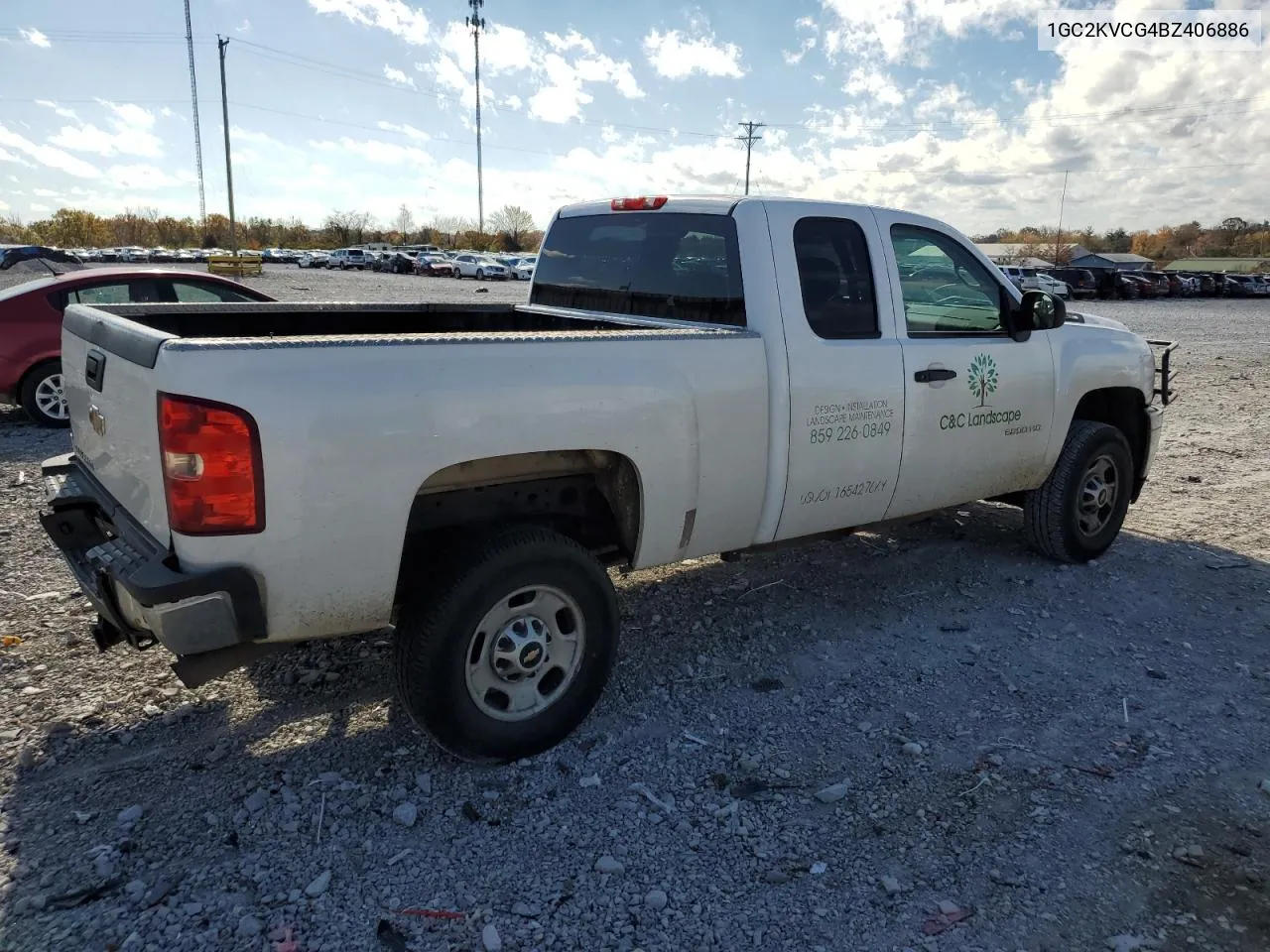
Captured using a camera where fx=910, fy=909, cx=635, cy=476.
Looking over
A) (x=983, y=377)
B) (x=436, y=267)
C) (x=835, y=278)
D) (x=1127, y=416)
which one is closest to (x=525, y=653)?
(x=835, y=278)

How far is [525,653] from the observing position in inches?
133

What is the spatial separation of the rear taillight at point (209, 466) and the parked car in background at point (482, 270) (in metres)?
49.8

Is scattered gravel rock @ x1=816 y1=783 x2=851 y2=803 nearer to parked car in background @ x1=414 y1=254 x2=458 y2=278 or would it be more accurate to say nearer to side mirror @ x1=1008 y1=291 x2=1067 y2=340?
side mirror @ x1=1008 y1=291 x2=1067 y2=340

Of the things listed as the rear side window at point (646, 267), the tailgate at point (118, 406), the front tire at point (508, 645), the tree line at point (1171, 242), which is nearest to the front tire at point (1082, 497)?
the rear side window at point (646, 267)

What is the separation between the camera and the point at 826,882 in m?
2.81

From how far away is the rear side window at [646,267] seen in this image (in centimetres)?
408

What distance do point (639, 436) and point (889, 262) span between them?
184 cm

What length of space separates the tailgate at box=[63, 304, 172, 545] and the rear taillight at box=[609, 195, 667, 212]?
7.86 ft

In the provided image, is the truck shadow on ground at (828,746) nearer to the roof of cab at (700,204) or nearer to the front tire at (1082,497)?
the front tire at (1082,497)

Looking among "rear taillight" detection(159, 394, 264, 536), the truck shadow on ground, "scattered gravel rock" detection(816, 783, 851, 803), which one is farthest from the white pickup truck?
"scattered gravel rock" detection(816, 783, 851, 803)

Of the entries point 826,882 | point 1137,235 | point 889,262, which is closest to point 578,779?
point 826,882

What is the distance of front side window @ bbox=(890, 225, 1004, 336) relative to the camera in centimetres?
453

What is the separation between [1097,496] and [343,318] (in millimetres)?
4568

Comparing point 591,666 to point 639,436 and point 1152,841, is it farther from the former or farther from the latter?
point 1152,841
